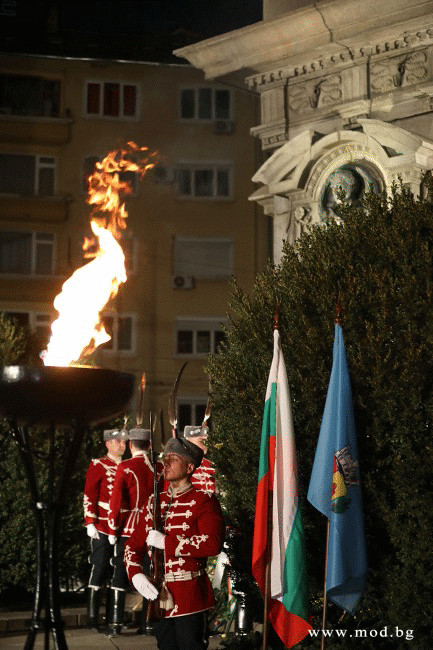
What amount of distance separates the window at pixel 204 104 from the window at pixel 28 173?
15.5 feet

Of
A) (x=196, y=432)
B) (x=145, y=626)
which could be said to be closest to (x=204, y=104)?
(x=196, y=432)

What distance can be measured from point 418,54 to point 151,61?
30.4 metres

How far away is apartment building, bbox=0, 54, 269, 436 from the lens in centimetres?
4106

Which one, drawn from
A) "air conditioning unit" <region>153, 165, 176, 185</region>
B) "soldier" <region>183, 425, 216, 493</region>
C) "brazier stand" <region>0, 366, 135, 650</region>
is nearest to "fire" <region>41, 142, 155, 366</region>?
"brazier stand" <region>0, 366, 135, 650</region>

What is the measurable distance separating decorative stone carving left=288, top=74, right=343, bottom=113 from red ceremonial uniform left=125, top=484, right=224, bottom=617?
6.30 meters

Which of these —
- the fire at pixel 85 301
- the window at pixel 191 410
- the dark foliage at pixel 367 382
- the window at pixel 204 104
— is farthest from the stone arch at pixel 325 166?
the window at pixel 204 104

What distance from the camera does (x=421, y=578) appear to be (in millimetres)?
8977

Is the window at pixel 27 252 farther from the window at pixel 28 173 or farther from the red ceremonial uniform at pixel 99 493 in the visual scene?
the red ceremonial uniform at pixel 99 493

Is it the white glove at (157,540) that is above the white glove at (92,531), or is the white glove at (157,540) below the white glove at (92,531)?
above

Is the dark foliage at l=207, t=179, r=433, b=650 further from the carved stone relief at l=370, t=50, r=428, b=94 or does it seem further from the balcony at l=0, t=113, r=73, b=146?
the balcony at l=0, t=113, r=73, b=146

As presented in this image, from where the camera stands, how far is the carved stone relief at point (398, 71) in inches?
516

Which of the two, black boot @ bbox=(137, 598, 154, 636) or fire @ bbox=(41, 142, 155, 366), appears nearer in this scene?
fire @ bbox=(41, 142, 155, 366)

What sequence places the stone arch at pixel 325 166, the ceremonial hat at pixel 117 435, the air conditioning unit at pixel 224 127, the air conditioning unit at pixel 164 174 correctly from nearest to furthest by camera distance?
the stone arch at pixel 325 166
the ceremonial hat at pixel 117 435
the air conditioning unit at pixel 164 174
the air conditioning unit at pixel 224 127

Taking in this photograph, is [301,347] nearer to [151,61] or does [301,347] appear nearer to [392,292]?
[392,292]
